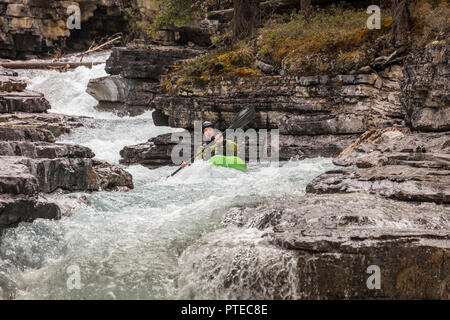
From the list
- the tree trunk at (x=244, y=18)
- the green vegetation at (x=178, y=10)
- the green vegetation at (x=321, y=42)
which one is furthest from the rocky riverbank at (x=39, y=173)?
the green vegetation at (x=178, y=10)

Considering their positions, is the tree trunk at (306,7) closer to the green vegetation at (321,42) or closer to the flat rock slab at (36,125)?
the green vegetation at (321,42)

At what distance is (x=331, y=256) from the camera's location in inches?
128

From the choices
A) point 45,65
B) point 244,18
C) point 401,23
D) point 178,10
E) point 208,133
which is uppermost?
point 178,10

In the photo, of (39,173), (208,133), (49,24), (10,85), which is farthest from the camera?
(49,24)

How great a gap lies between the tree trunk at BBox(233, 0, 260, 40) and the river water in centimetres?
591

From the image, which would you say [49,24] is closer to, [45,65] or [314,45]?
[45,65]

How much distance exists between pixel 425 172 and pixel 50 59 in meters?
20.8

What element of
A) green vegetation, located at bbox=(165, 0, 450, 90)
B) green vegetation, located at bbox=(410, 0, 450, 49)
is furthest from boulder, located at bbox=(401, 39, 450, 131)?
green vegetation, located at bbox=(165, 0, 450, 90)

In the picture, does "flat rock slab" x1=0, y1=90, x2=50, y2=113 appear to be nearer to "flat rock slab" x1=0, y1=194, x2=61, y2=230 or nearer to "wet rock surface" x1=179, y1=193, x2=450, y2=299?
"flat rock slab" x1=0, y1=194, x2=61, y2=230

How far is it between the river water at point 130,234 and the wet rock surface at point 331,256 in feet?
1.24

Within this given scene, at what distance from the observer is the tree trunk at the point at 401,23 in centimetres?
872

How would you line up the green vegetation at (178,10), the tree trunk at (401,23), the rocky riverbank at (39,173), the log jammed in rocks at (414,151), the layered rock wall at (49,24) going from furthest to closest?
1. the layered rock wall at (49,24)
2. the green vegetation at (178,10)
3. the tree trunk at (401,23)
4. the log jammed in rocks at (414,151)
5. the rocky riverbank at (39,173)

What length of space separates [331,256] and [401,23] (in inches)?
283

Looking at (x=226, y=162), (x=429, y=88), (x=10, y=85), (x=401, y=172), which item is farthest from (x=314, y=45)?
(x=10, y=85)
